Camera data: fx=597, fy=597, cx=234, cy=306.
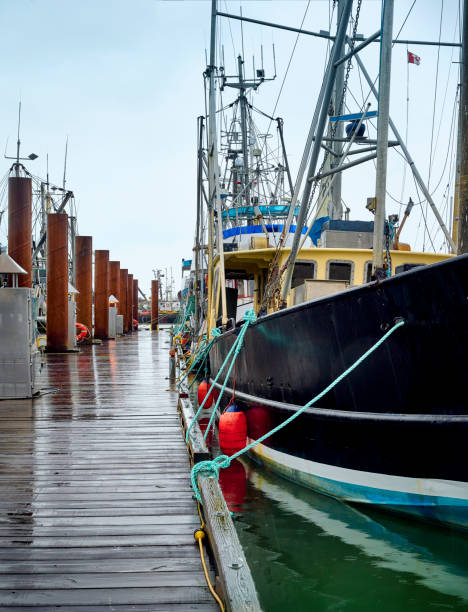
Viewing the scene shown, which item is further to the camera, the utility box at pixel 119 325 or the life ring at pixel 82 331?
the utility box at pixel 119 325

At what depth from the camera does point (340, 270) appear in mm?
8578

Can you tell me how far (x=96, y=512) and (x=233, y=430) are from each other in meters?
3.32

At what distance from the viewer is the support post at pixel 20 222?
1488cm

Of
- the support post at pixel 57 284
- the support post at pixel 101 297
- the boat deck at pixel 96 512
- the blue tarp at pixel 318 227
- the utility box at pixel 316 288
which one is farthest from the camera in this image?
the support post at pixel 101 297

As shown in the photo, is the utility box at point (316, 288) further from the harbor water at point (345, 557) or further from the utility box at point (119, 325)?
the utility box at point (119, 325)

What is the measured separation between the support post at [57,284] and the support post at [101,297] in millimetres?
8765

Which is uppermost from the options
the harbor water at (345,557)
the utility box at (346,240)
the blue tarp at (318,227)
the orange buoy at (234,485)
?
the blue tarp at (318,227)

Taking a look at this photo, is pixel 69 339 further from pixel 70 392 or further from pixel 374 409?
pixel 374 409

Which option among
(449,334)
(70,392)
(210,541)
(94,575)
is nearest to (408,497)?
(449,334)

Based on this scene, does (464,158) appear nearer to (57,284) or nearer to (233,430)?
(233,430)

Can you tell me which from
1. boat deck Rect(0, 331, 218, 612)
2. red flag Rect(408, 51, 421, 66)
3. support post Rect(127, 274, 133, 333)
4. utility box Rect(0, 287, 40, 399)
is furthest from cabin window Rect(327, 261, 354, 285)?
support post Rect(127, 274, 133, 333)

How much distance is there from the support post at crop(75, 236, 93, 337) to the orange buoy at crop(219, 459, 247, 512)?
57.8 feet

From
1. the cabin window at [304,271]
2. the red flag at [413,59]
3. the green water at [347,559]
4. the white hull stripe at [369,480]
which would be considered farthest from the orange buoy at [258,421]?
the red flag at [413,59]

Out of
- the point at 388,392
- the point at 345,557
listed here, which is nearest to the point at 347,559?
the point at 345,557
